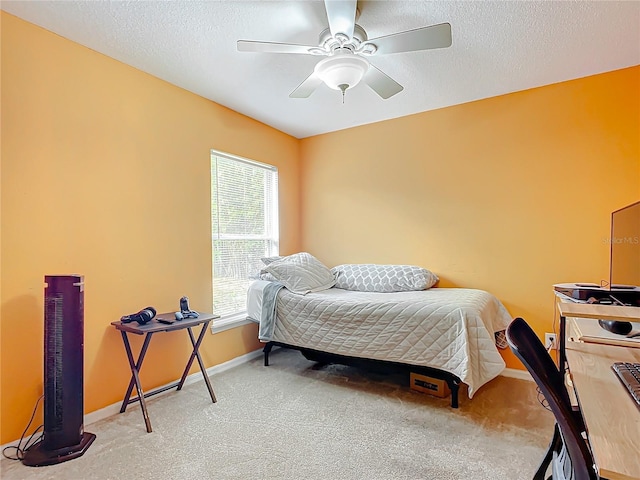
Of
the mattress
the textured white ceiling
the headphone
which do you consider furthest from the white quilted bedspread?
the textured white ceiling

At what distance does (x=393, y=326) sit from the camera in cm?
250

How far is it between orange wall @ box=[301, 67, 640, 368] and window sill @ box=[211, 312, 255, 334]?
1289mm

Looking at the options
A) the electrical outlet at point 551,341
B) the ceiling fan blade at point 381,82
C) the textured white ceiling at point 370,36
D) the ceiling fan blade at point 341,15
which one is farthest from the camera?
the electrical outlet at point 551,341

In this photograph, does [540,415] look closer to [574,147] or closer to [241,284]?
[574,147]

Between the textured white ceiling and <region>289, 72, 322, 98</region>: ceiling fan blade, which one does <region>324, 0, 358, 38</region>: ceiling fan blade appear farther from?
<region>289, 72, 322, 98</region>: ceiling fan blade

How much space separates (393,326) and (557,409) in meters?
1.66

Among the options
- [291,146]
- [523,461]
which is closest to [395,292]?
[523,461]

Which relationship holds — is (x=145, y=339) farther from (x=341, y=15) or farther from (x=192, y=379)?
(x=341, y=15)

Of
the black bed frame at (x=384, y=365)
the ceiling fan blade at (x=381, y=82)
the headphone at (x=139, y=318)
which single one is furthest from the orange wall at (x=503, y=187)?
the headphone at (x=139, y=318)

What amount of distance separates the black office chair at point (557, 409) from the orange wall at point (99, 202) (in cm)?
243

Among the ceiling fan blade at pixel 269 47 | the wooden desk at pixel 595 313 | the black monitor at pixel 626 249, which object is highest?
the ceiling fan blade at pixel 269 47

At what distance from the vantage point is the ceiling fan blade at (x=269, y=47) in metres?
1.80

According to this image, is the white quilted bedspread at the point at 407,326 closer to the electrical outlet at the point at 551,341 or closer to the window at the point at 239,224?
the electrical outlet at the point at 551,341

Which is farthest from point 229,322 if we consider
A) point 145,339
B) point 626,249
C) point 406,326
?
point 626,249
